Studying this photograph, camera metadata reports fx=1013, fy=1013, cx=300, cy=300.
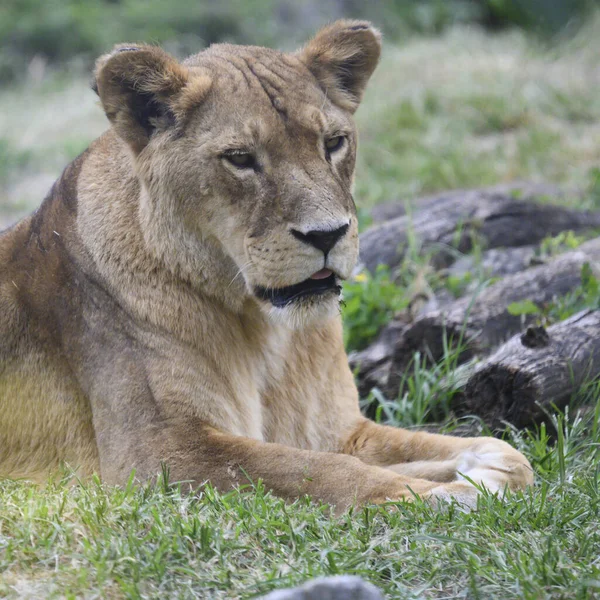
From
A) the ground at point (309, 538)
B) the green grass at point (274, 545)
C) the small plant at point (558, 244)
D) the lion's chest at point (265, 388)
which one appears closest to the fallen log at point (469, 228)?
the small plant at point (558, 244)

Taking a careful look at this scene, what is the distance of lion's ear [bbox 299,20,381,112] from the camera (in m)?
4.30

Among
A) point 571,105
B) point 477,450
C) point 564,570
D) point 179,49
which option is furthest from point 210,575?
point 179,49

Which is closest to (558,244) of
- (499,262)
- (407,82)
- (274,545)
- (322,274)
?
(499,262)

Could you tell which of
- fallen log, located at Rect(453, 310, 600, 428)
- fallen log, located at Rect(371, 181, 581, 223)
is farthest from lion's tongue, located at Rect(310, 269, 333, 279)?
fallen log, located at Rect(371, 181, 581, 223)

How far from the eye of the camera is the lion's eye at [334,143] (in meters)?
4.00

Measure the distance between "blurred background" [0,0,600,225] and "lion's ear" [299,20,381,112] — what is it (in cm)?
64

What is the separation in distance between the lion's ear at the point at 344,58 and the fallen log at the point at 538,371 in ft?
4.25

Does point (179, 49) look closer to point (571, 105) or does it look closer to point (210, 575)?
point (571, 105)

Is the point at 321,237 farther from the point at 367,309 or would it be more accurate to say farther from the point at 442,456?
the point at 367,309

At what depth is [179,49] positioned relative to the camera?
1551cm

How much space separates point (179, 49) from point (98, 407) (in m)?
12.4

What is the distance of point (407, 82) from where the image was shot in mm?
11773

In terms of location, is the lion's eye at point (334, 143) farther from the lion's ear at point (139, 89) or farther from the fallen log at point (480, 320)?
the fallen log at point (480, 320)

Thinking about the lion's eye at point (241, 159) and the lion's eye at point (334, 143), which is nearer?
the lion's eye at point (241, 159)
